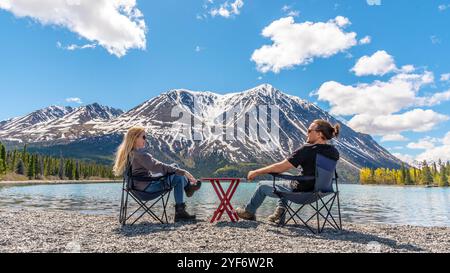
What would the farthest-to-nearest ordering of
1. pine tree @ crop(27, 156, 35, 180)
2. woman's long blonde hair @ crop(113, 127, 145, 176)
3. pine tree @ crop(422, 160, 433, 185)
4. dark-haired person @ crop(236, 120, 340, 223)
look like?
pine tree @ crop(422, 160, 433, 185)
pine tree @ crop(27, 156, 35, 180)
woman's long blonde hair @ crop(113, 127, 145, 176)
dark-haired person @ crop(236, 120, 340, 223)

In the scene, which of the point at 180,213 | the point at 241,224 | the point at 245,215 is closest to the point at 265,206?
the point at 245,215

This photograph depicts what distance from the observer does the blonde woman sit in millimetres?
9992

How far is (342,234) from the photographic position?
949 cm

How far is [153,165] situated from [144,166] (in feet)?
0.97

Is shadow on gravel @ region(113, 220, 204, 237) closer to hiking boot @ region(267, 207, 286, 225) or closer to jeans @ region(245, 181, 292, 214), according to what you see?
jeans @ region(245, 181, 292, 214)

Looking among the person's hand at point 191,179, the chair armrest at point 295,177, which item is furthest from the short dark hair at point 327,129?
the person's hand at point 191,179

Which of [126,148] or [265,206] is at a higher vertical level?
[126,148]

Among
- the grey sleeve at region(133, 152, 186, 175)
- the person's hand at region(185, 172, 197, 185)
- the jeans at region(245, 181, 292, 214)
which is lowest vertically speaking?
the jeans at region(245, 181, 292, 214)

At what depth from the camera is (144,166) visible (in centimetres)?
1010

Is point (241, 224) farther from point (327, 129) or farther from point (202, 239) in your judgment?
point (327, 129)

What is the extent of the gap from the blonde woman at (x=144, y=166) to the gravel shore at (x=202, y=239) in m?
1.07

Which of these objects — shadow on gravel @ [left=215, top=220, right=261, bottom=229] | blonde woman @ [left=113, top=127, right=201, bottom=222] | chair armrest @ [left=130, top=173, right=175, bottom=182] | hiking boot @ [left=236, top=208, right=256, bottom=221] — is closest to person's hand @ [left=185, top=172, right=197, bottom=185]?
blonde woman @ [left=113, top=127, right=201, bottom=222]

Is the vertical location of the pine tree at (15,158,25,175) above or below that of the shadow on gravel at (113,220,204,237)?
above
